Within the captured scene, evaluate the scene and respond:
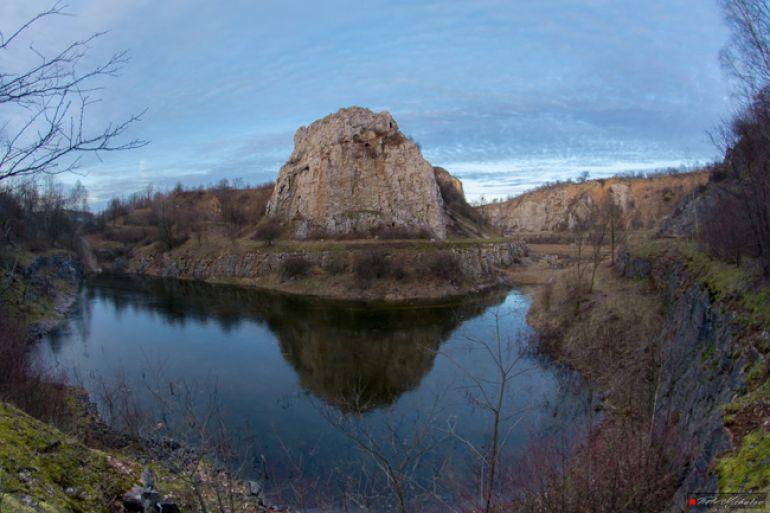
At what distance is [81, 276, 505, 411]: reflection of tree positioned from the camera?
18.0 meters

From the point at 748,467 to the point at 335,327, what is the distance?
2411cm

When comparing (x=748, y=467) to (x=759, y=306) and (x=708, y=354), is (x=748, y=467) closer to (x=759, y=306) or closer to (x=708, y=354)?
(x=759, y=306)

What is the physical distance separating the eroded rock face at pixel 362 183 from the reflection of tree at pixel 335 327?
50.4 ft

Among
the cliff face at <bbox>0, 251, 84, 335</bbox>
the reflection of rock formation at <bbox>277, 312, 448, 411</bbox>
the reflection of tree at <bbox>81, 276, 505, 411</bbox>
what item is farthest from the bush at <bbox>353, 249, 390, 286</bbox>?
the cliff face at <bbox>0, 251, 84, 335</bbox>

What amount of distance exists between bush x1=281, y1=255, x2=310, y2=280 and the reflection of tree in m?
3.80

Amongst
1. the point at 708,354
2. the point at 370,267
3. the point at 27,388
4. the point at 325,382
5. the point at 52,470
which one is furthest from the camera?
the point at 370,267

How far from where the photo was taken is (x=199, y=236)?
5884 centimetres

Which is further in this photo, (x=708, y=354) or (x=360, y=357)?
(x=360, y=357)

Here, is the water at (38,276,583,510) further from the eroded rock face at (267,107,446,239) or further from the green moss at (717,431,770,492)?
the eroded rock face at (267,107,446,239)

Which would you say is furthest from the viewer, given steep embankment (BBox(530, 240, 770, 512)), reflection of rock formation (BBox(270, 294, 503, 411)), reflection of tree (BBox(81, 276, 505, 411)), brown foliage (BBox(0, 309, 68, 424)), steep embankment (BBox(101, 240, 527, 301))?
steep embankment (BBox(101, 240, 527, 301))

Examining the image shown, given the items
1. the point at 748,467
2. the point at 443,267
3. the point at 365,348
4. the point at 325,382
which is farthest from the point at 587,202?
the point at 748,467

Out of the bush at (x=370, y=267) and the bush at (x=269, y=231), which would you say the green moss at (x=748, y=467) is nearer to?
the bush at (x=370, y=267)

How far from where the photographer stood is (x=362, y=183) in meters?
55.9

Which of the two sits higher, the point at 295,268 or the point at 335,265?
the point at 335,265
